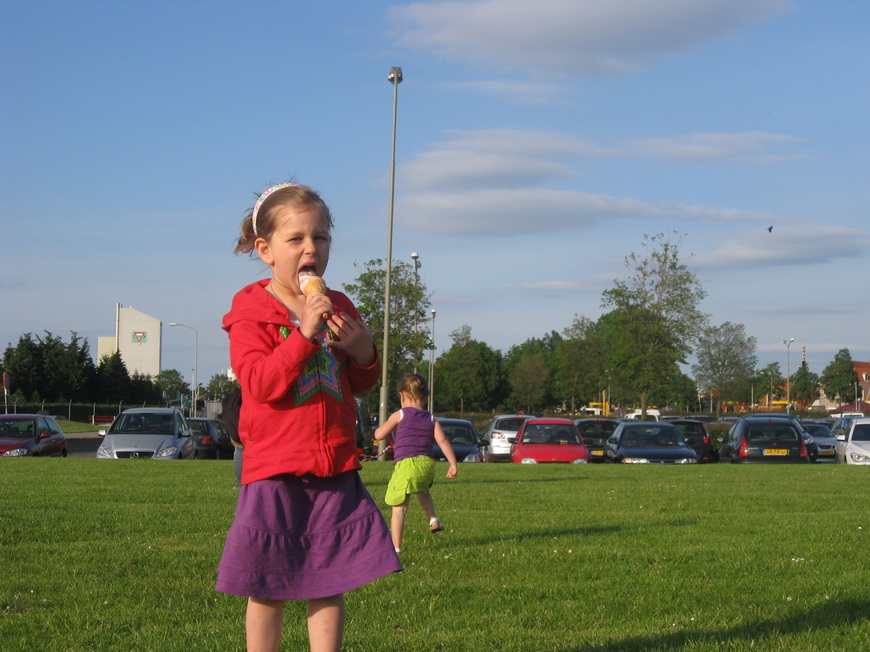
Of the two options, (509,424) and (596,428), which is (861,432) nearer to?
(596,428)

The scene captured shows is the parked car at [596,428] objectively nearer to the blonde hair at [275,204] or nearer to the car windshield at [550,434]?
the car windshield at [550,434]

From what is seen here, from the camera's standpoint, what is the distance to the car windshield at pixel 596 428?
31953 millimetres

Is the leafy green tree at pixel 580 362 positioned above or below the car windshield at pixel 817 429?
above

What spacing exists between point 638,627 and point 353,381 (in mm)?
2514

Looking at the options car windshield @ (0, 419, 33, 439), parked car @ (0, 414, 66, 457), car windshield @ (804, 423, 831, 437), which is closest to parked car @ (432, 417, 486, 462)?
Result: parked car @ (0, 414, 66, 457)

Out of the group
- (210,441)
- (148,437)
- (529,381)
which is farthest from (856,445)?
(529,381)

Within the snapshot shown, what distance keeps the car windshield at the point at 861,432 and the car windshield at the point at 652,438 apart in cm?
476

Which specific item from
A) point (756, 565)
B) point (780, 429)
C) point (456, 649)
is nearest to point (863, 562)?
point (756, 565)

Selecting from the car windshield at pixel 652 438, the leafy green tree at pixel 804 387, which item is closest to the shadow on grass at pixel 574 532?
the car windshield at pixel 652 438

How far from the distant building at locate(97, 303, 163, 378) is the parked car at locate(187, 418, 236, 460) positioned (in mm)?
97370

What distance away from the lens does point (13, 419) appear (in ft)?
85.7

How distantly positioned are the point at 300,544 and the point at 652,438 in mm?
23284

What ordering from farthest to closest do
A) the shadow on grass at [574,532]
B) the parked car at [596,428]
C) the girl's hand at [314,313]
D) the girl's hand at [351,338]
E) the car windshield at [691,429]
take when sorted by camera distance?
the parked car at [596,428] < the car windshield at [691,429] < the shadow on grass at [574,532] < the girl's hand at [351,338] < the girl's hand at [314,313]

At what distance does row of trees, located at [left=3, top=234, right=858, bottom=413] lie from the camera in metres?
44.3
